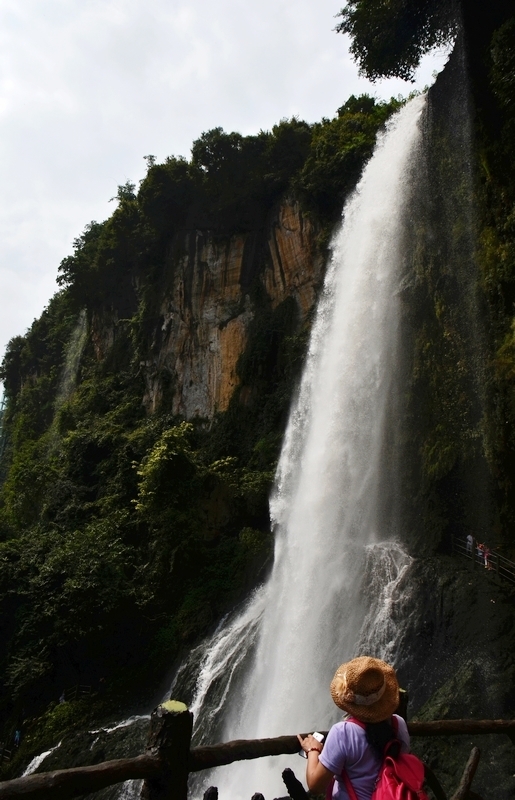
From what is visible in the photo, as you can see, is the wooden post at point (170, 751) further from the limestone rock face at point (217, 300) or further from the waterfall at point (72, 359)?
the waterfall at point (72, 359)

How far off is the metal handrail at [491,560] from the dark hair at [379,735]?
6789 mm

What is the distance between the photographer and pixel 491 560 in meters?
8.77

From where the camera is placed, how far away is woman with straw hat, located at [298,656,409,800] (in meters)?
2.09

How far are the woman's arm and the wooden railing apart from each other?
31cm

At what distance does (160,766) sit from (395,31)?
571 inches

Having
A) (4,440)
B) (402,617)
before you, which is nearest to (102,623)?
(402,617)

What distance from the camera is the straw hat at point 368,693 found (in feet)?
6.98

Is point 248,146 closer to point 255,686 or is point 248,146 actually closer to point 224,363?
point 224,363

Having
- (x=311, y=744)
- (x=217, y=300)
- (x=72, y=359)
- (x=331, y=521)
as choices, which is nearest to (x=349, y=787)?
(x=311, y=744)

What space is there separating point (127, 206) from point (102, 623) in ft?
60.4

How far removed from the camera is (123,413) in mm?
22625

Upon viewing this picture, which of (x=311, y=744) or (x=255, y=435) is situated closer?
(x=311, y=744)

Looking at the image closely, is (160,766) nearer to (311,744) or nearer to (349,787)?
(311,744)

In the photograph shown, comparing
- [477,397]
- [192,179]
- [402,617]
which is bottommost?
[402,617]
